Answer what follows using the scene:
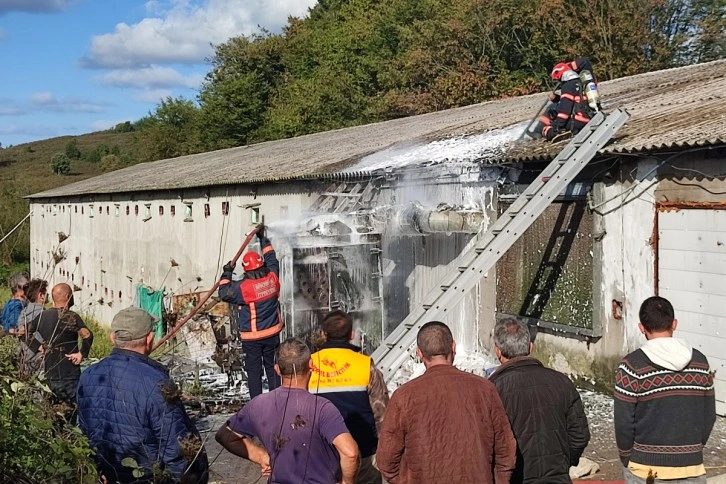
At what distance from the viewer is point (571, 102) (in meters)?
10.2

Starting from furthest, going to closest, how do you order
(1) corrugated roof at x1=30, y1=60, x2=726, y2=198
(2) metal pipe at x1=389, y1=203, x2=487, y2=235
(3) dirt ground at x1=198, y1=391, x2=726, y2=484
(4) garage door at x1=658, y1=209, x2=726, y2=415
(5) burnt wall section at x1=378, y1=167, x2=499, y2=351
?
(5) burnt wall section at x1=378, y1=167, x2=499, y2=351 < (2) metal pipe at x1=389, y1=203, x2=487, y2=235 < (1) corrugated roof at x1=30, y1=60, x2=726, y2=198 < (4) garage door at x1=658, y1=209, x2=726, y2=415 < (3) dirt ground at x1=198, y1=391, x2=726, y2=484

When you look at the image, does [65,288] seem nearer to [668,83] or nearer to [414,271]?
[414,271]

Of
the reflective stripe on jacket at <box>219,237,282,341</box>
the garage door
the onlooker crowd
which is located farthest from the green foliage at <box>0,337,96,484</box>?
the garage door

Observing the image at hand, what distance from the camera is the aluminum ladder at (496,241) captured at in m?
6.86

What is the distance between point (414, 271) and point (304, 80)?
34.7m

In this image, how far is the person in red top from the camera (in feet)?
26.5

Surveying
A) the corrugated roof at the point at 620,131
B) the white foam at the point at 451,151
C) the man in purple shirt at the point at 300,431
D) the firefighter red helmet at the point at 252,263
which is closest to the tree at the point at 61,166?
the corrugated roof at the point at 620,131

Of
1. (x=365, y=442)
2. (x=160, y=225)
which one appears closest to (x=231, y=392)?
(x=365, y=442)

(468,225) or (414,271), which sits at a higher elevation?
(468,225)

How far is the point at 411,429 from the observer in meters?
3.55

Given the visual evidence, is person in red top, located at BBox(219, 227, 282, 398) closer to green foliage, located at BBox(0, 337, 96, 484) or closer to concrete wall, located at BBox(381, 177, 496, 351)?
concrete wall, located at BBox(381, 177, 496, 351)

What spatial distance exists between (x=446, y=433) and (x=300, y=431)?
2.30ft

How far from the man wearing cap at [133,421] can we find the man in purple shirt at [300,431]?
34cm

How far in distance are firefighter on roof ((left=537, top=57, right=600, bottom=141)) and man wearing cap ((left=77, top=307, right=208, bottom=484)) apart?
7.71 metres
